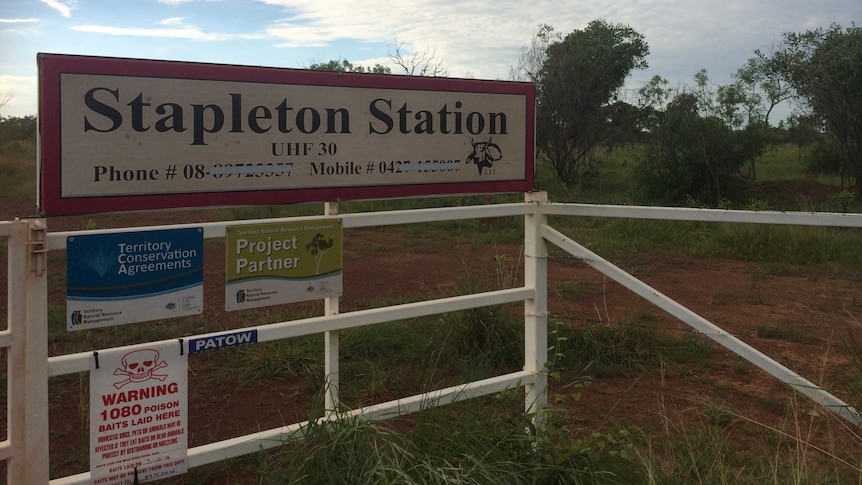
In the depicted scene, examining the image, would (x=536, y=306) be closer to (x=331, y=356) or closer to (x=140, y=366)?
(x=331, y=356)

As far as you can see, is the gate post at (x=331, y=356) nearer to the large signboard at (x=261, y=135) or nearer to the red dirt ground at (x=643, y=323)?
the large signboard at (x=261, y=135)

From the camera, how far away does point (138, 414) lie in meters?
2.65

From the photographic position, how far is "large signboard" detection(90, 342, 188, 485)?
2.57 metres

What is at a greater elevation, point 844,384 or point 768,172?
point 768,172

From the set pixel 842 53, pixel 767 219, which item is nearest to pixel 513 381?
pixel 767 219

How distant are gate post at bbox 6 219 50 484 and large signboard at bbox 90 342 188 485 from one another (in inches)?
6.4

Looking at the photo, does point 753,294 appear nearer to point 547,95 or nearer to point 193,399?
point 193,399

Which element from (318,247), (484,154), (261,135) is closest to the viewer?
(261,135)

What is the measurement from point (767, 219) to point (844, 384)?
204 centimetres

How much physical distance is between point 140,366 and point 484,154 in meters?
1.84

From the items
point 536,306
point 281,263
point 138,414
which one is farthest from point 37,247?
point 536,306

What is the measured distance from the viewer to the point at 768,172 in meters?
22.2

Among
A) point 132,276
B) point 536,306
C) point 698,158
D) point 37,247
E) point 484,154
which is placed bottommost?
point 536,306

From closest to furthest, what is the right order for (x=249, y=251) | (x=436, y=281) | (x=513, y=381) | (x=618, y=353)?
1. (x=249, y=251)
2. (x=513, y=381)
3. (x=618, y=353)
4. (x=436, y=281)
